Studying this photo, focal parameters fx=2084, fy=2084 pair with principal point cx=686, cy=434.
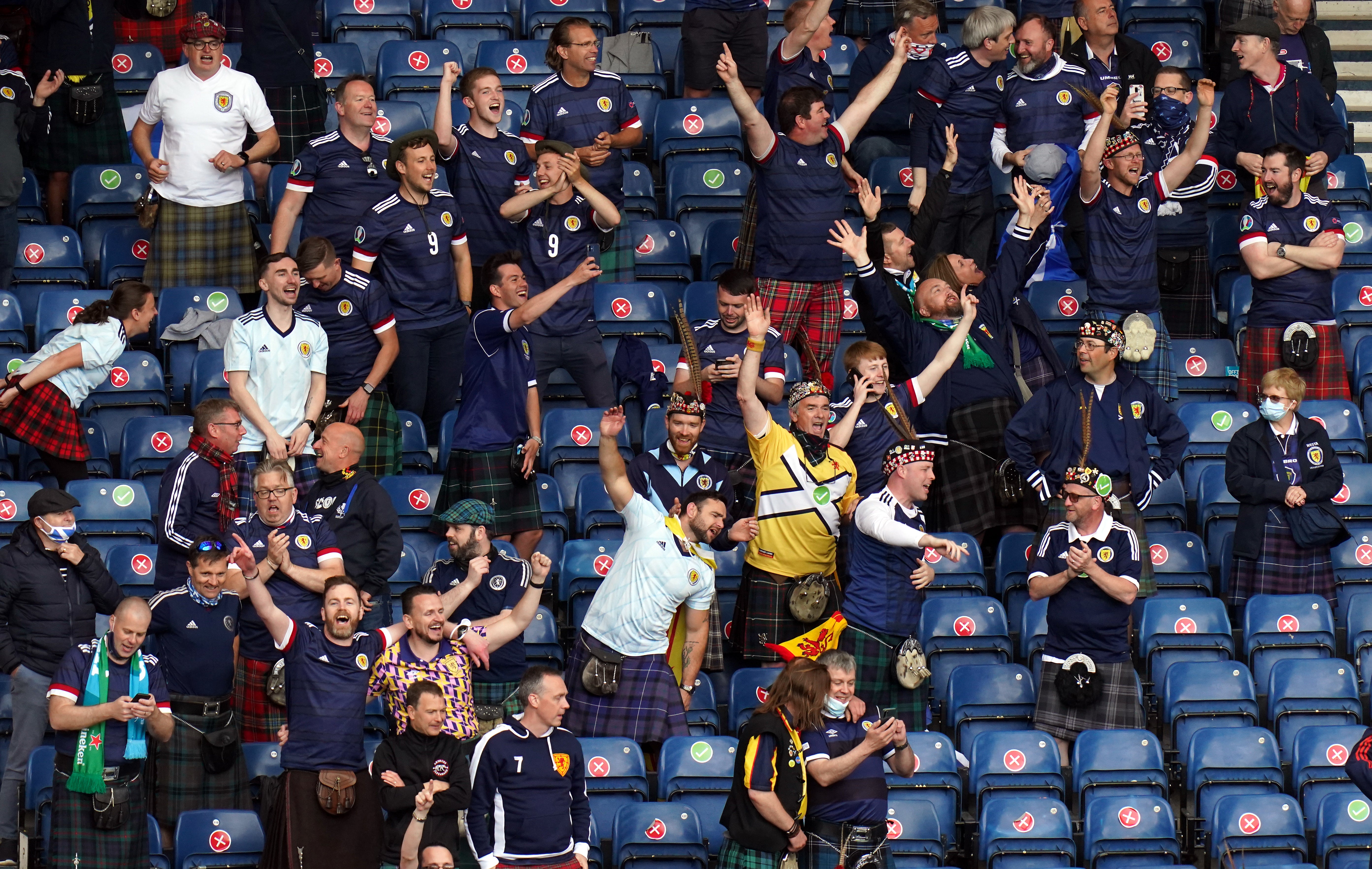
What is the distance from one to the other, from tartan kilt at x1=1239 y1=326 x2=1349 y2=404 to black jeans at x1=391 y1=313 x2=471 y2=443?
4.55m

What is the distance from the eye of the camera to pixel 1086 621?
1006 centimetres

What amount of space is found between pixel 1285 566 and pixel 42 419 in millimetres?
6590

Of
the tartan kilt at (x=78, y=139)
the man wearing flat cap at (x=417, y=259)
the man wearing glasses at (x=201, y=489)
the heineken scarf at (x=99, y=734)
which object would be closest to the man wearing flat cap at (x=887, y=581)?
the man wearing flat cap at (x=417, y=259)

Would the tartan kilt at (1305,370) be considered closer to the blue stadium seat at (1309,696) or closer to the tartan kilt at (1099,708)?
the blue stadium seat at (1309,696)

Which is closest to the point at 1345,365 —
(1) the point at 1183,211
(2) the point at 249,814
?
(1) the point at 1183,211

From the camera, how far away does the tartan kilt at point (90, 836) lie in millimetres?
8914

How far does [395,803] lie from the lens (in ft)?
28.9

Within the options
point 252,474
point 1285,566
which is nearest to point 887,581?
point 1285,566

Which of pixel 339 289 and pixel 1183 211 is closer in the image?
pixel 339 289

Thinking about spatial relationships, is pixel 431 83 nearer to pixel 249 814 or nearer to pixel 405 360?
pixel 405 360

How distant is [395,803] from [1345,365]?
658 centimetres

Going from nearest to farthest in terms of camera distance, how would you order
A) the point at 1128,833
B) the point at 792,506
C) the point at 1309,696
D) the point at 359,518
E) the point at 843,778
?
the point at 843,778 → the point at 1128,833 → the point at 359,518 → the point at 792,506 → the point at 1309,696

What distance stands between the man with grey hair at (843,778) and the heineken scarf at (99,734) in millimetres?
2920

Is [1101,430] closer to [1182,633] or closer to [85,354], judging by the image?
[1182,633]
